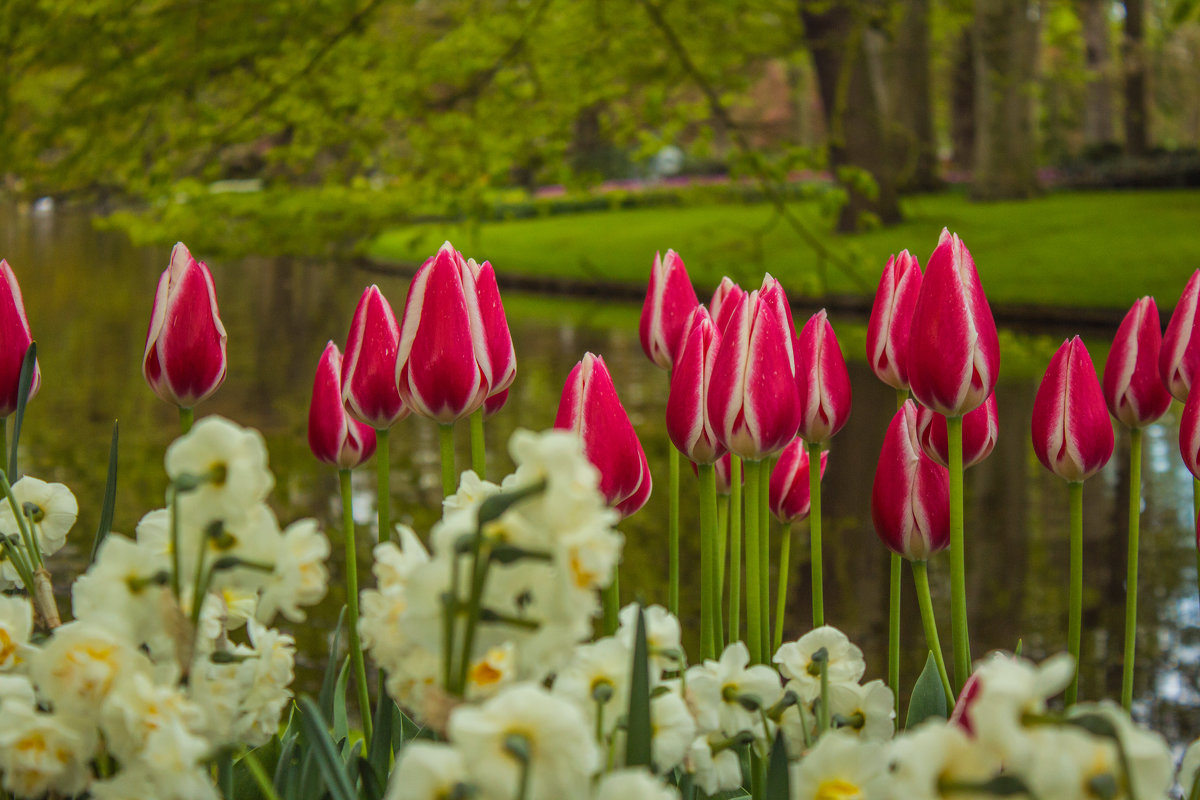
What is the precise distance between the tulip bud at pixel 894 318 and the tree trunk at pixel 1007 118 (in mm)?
21741

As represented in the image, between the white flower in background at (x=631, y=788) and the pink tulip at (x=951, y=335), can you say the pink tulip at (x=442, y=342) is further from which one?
the white flower in background at (x=631, y=788)

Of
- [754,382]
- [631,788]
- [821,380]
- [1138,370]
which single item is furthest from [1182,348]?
[631,788]

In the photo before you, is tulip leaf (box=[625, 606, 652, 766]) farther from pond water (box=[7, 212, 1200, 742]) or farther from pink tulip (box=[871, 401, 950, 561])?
pond water (box=[7, 212, 1200, 742])

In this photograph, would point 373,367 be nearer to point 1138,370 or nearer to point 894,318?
point 894,318

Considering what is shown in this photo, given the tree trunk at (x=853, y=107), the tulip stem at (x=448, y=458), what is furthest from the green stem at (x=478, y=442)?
the tree trunk at (x=853, y=107)

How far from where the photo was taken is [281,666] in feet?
3.65

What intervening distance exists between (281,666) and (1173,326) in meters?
1.06

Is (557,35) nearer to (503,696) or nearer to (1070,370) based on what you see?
(1070,370)

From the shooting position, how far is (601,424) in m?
1.37

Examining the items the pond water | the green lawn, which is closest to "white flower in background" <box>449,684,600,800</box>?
the pond water

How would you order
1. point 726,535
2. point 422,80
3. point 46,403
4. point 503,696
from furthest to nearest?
point 46,403 → point 422,80 → point 726,535 → point 503,696

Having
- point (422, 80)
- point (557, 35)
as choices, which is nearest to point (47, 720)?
point (422, 80)

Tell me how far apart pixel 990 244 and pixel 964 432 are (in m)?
19.0

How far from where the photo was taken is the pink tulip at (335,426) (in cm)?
168
